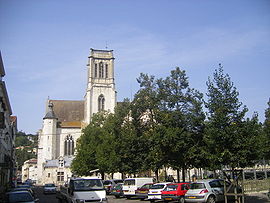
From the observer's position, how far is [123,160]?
32.7 metres

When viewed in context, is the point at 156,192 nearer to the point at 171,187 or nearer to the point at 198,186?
the point at 171,187

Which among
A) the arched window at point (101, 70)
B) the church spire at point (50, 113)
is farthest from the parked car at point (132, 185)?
the church spire at point (50, 113)

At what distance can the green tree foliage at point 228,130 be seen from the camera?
16750 mm

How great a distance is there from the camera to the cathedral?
2714 inches

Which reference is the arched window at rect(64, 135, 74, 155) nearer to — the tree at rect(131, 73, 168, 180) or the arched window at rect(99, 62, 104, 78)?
the arched window at rect(99, 62, 104, 78)

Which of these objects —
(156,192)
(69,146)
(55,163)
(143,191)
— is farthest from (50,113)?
(156,192)

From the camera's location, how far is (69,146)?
7456cm

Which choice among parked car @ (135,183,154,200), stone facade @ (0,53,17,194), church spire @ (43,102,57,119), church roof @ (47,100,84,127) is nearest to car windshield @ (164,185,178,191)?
parked car @ (135,183,154,200)

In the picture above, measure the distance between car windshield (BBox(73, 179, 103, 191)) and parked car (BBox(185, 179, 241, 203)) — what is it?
596cm

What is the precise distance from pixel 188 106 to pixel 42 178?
54123mm

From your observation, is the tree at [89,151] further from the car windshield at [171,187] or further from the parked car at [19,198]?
the parked car at [19,198]

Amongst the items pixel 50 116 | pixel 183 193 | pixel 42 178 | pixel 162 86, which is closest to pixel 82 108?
pixel 50 116

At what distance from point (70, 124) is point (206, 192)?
62493 mm

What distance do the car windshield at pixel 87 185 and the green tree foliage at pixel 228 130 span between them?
6.73 meters
